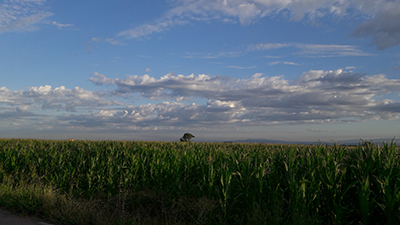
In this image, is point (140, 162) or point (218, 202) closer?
point (218, 202)

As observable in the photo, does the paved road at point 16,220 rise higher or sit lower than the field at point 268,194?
lower

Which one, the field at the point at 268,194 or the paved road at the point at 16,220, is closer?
the field at the point at 268,194

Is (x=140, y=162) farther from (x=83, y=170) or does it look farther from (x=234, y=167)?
(x=234, y=167)

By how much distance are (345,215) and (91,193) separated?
36.6 feet

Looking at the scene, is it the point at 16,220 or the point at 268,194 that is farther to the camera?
the point at 16,220

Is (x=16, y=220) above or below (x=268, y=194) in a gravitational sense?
below

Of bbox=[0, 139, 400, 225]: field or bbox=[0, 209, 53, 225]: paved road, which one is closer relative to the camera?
bbox=[0, 139, 400, 225]: field

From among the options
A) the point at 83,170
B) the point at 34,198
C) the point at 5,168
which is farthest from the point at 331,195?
the point at 5,168

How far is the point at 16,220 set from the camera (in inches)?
373

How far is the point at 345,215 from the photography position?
25.3ft

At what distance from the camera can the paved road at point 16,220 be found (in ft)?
29.9

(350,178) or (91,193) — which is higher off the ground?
(350,178)

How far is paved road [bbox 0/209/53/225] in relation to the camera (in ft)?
29.9

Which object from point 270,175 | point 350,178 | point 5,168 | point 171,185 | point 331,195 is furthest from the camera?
point 5,168
